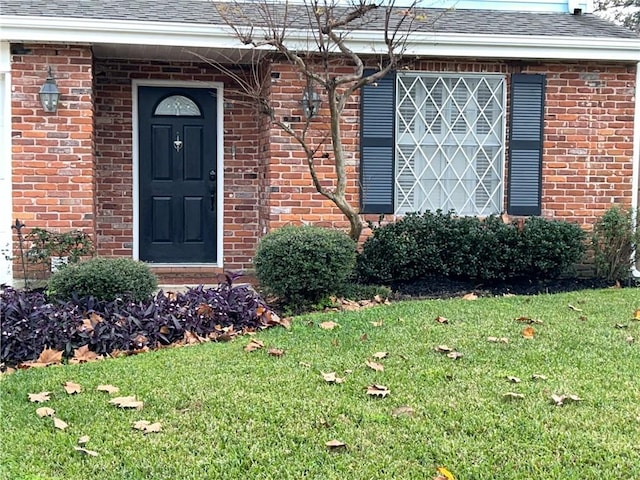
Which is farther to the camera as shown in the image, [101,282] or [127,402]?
[101,282]

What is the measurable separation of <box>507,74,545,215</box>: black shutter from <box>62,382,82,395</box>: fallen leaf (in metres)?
5.56

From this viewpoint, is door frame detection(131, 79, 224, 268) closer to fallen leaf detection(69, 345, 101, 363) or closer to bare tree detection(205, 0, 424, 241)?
bare tree detection(205, 0, 424, 241)

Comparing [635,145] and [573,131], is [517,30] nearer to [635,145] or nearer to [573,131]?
[573,131]

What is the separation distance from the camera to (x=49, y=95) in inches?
288

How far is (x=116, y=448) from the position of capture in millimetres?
3230

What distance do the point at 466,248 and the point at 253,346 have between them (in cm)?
340

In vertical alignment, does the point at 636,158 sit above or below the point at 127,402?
above

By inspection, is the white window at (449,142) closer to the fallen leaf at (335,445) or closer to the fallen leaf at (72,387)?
the fallen leaf at (72,387)

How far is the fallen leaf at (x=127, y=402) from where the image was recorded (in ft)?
12.3

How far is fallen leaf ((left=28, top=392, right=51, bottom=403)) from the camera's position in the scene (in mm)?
3875

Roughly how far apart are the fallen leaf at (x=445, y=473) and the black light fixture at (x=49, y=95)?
5939 mm

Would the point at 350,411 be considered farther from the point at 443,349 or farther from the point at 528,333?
the point at 528,333

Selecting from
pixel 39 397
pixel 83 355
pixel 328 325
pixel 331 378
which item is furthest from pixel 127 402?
pixel 328 325

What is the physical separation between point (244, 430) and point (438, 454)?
93cm
